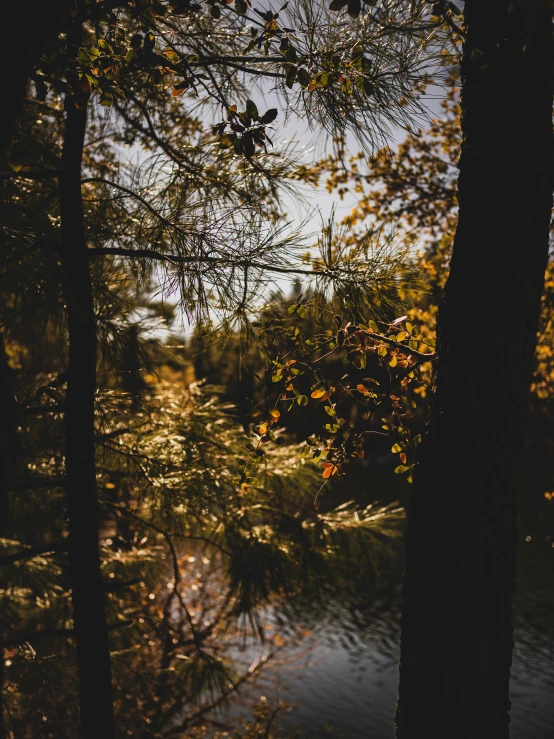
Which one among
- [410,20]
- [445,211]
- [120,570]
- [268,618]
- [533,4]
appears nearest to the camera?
[533,4]

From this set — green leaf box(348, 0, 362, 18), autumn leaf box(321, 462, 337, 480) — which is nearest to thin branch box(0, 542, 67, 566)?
autumn leaf box(321, 462, 337, 480)

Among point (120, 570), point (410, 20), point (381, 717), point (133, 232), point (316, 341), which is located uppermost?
point (410, 20)

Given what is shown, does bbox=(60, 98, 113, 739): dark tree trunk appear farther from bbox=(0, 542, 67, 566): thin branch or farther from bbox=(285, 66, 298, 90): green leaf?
bbox=(285, 66, 298, 90): green leaf

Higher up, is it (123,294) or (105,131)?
(105,131)

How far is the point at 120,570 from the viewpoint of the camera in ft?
15.7

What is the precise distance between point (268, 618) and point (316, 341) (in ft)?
31.9

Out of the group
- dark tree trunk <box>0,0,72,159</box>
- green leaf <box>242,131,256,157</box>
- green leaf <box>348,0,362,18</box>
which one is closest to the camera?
dark tree trunk <box>0,0,72,159</box>

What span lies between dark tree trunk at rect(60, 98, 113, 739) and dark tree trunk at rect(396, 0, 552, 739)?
153 centimetres

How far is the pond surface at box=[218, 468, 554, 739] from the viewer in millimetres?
7883

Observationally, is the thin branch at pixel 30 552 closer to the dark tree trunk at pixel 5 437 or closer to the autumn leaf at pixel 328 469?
the dark tree trunk at pixel 5 437

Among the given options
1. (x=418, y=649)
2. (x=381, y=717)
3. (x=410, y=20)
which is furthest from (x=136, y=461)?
(x=381, y=717)

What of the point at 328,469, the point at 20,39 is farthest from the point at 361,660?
the point at 20,39

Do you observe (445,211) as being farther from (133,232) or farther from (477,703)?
(477,703)

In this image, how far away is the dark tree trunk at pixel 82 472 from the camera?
2.79m
